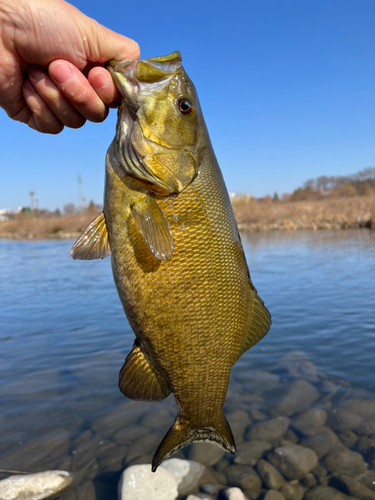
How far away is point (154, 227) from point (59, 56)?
133 centimetres

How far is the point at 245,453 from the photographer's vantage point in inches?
211

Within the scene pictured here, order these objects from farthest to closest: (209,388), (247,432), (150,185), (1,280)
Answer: (1,280) < (247,432) < (209,388) < (150,185)

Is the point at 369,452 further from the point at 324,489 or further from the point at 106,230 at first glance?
the point at 106,230

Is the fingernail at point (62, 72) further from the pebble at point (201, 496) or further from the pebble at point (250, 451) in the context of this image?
the pebble at point (250, 451)

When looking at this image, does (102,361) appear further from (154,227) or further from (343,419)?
(154,227)

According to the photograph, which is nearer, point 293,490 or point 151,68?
point 151,68

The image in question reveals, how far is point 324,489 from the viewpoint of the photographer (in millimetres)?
4621

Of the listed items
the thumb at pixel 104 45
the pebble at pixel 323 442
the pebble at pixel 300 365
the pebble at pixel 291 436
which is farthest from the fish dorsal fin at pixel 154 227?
the pebble at pixel 300 365

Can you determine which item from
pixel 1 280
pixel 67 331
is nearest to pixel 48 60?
pixel 67 331

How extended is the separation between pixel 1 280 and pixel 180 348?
19370 mm

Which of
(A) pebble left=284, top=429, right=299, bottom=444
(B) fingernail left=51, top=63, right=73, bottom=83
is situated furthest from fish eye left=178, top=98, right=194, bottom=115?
(A) pebble left=284, top=429, right=299, bottom=444

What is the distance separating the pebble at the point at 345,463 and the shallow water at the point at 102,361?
4.30 ft

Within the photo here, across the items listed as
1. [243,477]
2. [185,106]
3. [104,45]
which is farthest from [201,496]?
[104,45]

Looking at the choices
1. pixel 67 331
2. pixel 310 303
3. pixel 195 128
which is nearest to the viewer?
pixel 195 128
